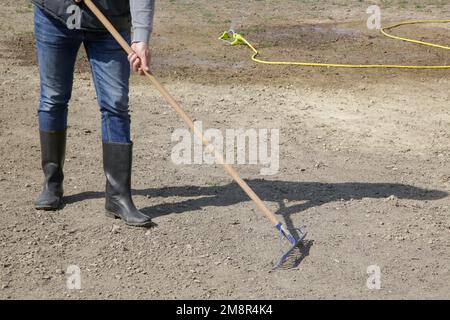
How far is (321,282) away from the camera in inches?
181

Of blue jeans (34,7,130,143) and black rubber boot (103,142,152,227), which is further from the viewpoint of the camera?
black rubber boot (103,142,152,227)

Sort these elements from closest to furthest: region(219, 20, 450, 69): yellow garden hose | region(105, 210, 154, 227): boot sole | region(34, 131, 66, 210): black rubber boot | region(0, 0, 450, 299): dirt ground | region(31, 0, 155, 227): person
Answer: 1. region(0, 0, 450, 299): dirt ground
2. region(31, 0, 155, 227): person
3. region(105, 210, 154, 227): boot sole
4. region(34, 131, 66, 210): black rubber boot
5. region(219, 20, 450, 69): yellow garden hose

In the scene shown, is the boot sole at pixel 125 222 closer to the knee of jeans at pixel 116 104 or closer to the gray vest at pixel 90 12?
the knee of jeans at pixel 116 104

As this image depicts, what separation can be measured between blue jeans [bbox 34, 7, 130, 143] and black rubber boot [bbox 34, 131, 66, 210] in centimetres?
24

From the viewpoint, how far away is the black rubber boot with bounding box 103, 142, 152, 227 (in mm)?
5148

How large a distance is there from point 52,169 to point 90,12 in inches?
Result: 42.7

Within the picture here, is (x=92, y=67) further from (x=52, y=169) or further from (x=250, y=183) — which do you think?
(x=250, y=183)

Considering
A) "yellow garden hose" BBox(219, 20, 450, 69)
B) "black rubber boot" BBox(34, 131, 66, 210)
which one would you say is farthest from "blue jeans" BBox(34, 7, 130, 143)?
"yellow garden hose" BBox(219, 20, 450, 69)

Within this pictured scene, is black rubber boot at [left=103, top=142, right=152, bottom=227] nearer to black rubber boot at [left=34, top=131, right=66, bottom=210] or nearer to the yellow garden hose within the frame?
black rubber boot at [left=34, top=131, right=66, bottom=210]

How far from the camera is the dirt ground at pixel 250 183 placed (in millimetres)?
4641

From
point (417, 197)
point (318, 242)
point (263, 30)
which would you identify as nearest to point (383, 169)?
point (417, 197)

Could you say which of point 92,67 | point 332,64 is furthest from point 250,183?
point 332,64

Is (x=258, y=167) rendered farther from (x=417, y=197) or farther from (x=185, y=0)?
(x=185, y=0)

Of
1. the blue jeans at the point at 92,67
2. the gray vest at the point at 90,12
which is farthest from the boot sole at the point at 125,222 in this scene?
the gray vest at the point at 90,12
